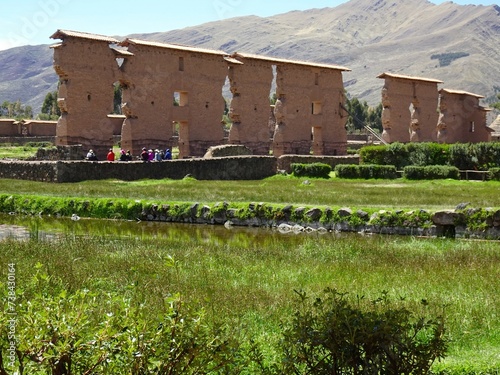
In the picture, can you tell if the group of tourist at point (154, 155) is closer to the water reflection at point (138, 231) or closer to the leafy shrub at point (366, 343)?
the water reflection at point (138, 231)

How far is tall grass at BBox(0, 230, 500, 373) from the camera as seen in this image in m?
9.06

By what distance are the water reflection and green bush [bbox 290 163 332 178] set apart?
18072 millimetres

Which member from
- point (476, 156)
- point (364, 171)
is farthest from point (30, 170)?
point (476, 156)

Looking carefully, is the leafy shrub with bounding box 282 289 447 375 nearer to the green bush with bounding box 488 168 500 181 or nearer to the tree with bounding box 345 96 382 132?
the green bush with bounding box 488 168 500 181

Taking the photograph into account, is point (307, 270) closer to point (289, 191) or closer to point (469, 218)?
point (469, 218)

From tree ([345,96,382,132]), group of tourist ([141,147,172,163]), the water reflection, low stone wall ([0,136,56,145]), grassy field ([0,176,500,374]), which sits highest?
tree ([345,96,382,132])

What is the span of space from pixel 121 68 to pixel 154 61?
2.24 meters

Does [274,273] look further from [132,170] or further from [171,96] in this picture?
[171,96]

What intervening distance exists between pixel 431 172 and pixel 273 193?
45.9ft

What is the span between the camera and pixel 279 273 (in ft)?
41.1

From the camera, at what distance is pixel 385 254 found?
14.9m

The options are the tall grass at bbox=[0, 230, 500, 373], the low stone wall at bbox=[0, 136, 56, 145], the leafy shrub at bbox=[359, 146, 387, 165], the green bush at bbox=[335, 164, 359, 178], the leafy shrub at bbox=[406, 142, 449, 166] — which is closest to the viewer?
the tall grass at bbox=[0, 230, 500, 373]

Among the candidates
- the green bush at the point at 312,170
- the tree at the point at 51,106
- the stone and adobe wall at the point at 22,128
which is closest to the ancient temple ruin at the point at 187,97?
the green bush at the point at 312,170

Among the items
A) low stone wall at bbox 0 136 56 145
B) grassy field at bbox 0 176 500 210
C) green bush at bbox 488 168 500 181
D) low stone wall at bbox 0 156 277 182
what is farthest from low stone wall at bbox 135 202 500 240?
low stone wall at bbox 0 136 56 145
